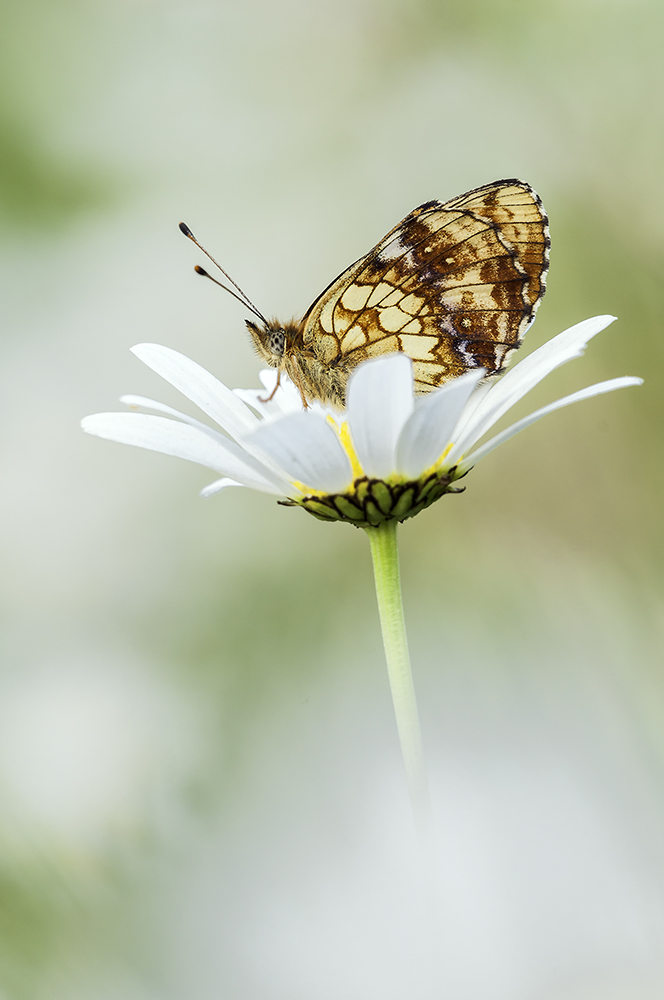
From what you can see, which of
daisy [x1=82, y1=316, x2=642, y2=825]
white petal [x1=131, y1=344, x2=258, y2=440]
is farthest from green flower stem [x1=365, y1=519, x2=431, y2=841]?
white petal [x1=131, y1=344, x2=258, y2=440]

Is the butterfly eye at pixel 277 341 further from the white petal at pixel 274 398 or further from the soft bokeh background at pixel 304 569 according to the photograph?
the soft bokeh background at pixel 304 569

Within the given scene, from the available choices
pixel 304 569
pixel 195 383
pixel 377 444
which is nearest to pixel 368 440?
pixel 377 444

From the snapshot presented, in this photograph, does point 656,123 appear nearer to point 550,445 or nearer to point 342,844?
point 550,445

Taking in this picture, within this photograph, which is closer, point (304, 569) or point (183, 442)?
point (183, 442)

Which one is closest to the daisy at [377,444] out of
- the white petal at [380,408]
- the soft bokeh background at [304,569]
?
the white petal at [380,408]

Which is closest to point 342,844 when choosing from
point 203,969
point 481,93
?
point 203,969

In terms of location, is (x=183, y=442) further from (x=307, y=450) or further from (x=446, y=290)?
(x=446, y=290)
